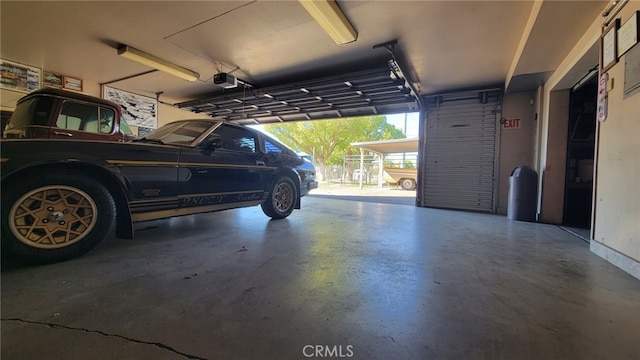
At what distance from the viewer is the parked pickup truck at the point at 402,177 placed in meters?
14.7

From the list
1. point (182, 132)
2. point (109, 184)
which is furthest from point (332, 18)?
point (109, 184)

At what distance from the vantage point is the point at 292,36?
13.9ft

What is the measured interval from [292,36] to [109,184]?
3.33 meters

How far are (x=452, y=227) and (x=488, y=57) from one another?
310cm

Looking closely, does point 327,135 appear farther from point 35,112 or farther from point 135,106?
point 35,112

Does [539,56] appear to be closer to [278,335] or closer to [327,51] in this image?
[327,51]

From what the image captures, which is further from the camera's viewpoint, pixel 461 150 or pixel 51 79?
pixel 461 150

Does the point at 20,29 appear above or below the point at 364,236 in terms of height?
above

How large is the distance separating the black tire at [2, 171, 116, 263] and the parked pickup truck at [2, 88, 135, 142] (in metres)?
1.46

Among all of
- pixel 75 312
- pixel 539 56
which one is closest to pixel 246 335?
pixel 75 312

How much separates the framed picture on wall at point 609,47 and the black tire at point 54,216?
5.14m

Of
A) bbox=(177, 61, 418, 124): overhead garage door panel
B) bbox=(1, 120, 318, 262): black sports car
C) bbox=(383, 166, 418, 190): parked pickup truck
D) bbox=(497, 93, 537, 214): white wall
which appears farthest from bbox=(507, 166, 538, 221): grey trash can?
bbox=(383, 166, 418, 190): parked pickup truck

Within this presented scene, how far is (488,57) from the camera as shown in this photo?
15.3 feet

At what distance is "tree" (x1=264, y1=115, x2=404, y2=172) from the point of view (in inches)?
773
